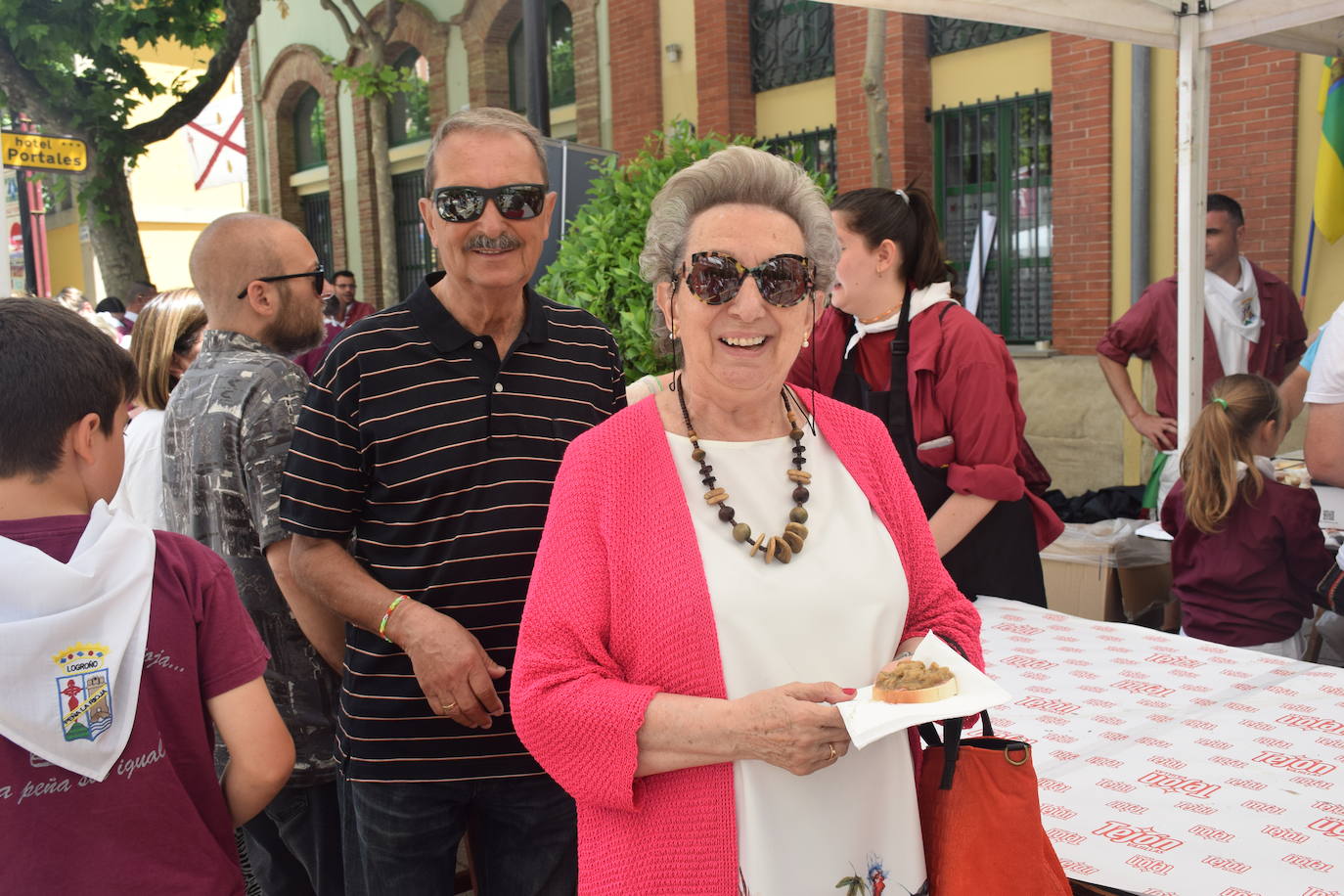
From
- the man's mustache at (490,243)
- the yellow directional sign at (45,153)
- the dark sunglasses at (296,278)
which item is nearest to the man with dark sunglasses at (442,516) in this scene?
the man's mustache at (490,243)

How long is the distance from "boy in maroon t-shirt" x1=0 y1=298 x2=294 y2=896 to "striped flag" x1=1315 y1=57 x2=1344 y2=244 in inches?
258

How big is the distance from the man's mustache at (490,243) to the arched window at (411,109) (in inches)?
623

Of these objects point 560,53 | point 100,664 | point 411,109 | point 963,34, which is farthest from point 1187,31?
point 411,109

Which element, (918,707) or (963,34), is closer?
(918,707)

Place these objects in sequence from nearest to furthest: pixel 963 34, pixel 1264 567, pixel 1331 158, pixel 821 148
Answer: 1. pixel 1264 567
2. pixel 1331 158
3. pixel 963 34
4. pixel 821 148

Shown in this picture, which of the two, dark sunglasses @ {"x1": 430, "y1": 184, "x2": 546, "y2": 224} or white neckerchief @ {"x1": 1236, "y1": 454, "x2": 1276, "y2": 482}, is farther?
white neckerchief @ {"x1": 1236, "y1": 454, "x2": 1276, "y2": 482}

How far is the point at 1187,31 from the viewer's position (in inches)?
194

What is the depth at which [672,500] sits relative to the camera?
73.7 inches

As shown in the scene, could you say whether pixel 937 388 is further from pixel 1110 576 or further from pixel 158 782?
pixel 1110 576

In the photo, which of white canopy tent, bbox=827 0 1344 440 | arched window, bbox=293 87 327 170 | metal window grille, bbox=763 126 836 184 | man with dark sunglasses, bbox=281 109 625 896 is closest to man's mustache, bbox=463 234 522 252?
man with dark sunglasses, bbox=281 109 625 896

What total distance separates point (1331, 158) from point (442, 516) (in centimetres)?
663

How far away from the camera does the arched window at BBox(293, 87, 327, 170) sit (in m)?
20.8

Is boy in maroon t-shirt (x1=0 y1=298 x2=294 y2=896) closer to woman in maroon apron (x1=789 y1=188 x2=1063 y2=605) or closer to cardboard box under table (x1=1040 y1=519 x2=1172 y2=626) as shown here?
woman in maroon apron (x1=789 y1=188 x2=1063 y2=605)

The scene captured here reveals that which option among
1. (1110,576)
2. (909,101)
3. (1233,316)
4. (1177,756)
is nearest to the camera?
(1177,756)
